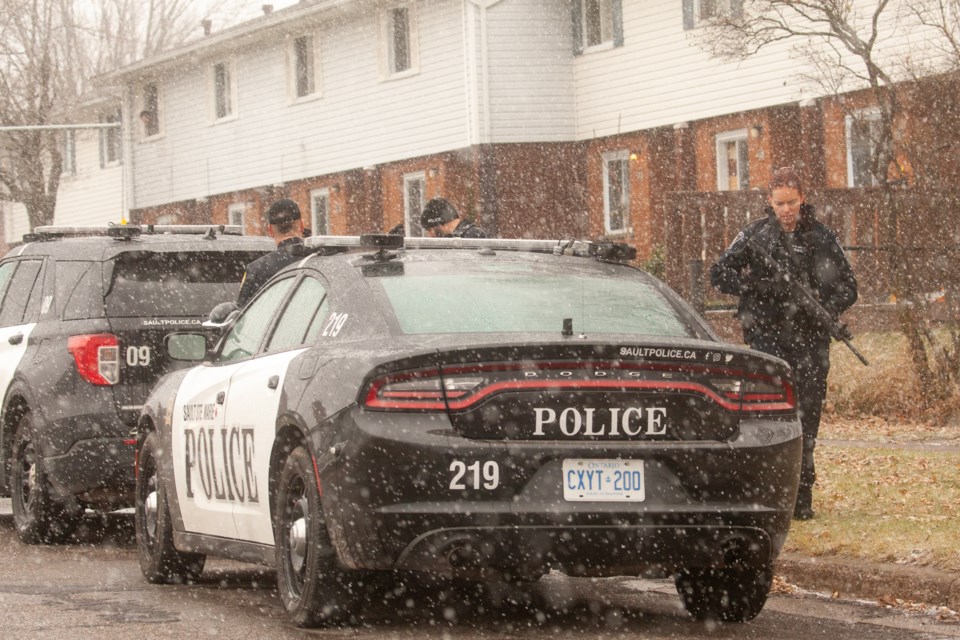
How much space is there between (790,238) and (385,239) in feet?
10.6

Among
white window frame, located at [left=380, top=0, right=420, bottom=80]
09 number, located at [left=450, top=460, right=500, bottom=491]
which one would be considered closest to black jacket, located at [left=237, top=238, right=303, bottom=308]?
09 number, located at [left=450, top=460, right=500, bottom=491]

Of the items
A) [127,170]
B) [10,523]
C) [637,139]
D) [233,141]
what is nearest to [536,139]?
[637,139]

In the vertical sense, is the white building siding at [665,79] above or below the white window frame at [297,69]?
below

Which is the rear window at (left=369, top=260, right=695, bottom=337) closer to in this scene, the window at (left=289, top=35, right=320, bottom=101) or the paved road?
the paved road

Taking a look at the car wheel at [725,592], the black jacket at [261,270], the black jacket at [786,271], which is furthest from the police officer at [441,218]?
the car wheel at [725,592]

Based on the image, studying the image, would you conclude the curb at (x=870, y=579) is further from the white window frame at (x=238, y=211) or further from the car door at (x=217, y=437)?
the white window frame at (x=238, y=211)

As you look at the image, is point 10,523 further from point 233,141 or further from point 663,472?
point 233,141

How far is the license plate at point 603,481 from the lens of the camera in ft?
21.0

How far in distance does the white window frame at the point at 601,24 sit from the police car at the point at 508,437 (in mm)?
24568

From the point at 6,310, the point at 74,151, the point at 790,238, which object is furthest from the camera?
the point at 74,151

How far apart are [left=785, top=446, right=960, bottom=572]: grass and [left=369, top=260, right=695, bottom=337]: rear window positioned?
1707 millimetres

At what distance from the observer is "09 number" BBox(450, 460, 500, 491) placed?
628 cm

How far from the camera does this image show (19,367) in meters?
11.1

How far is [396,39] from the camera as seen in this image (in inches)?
1378
